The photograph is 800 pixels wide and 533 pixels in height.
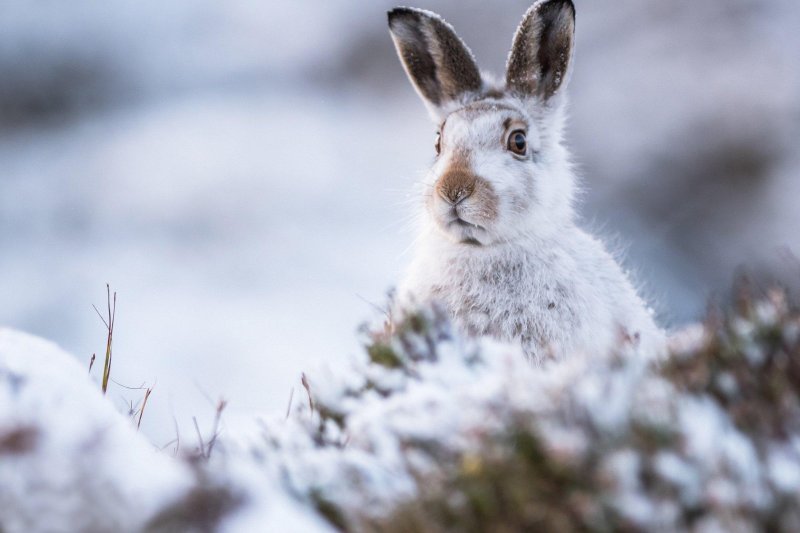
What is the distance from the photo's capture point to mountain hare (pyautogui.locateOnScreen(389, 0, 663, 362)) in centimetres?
548

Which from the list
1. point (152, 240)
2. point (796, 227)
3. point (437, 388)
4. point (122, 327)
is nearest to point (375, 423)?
point (437, 388)

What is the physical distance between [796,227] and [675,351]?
14.2 m

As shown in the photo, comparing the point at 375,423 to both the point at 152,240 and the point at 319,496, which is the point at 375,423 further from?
the point at 152,240

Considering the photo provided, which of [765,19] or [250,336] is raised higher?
[765,19]

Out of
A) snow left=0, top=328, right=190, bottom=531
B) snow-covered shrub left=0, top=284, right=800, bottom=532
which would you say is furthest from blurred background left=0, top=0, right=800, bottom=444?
snow-covered shrub left=0, top=284, right=800, bottom=532

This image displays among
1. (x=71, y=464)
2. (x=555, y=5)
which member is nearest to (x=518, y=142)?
(x=555, y=5)

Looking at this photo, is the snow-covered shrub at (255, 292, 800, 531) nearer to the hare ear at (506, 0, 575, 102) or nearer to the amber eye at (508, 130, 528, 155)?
the amber eye at (508, 130, 528, 155)

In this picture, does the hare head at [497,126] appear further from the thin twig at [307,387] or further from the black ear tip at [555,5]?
the thin twig at [307,387]

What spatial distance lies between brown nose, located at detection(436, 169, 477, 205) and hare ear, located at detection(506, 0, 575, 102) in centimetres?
123

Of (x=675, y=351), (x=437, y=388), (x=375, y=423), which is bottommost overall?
(x=375, y=423)

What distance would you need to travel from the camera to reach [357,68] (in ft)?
75.5

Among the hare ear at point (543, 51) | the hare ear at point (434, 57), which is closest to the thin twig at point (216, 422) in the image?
the hare ear at point (434, 57)

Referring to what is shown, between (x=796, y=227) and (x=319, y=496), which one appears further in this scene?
(x=796, y=227)

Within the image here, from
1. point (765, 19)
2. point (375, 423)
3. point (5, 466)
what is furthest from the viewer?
point (765, 19)
